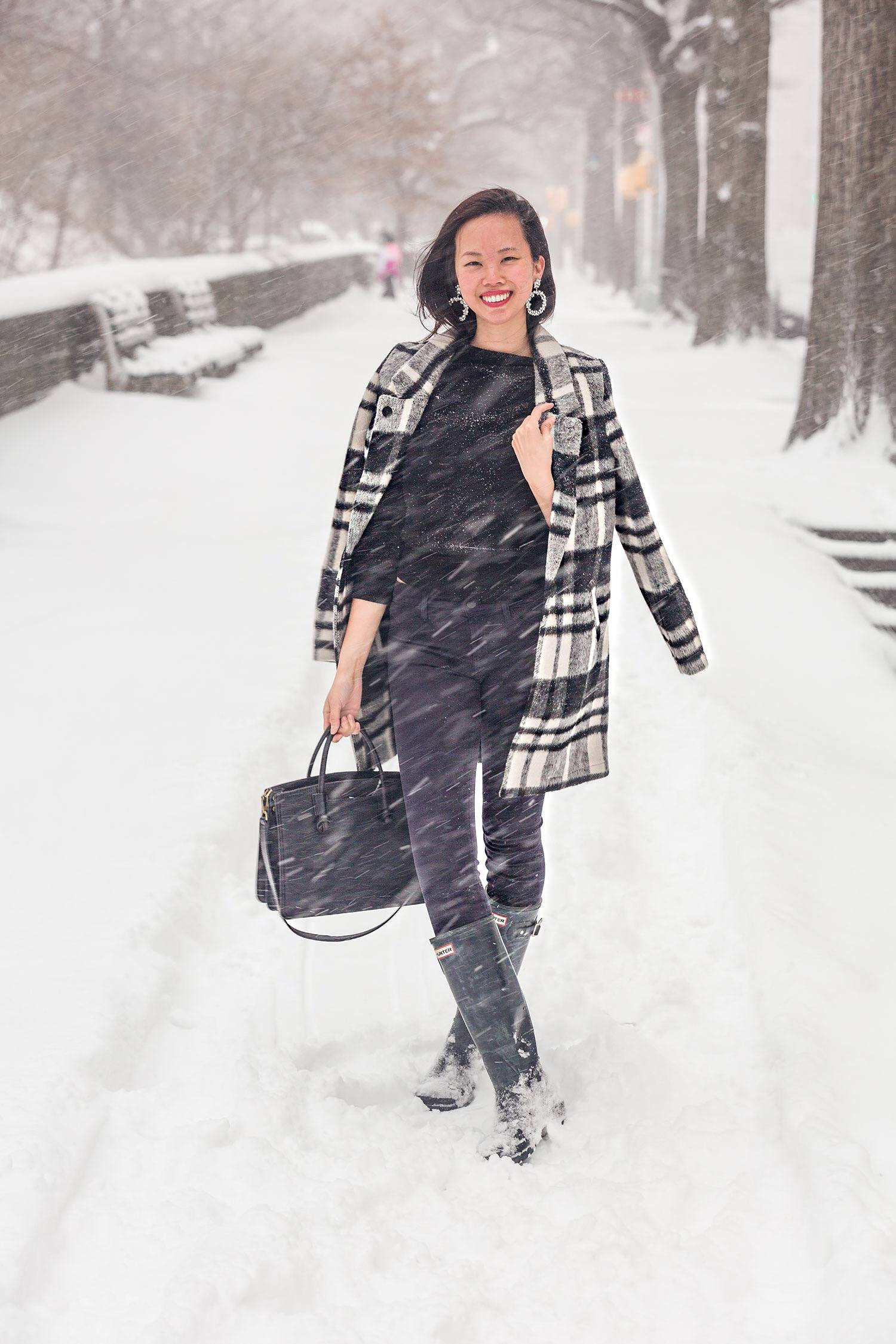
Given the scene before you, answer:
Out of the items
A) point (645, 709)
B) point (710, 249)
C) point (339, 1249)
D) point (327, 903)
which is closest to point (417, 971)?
point (327, 903)

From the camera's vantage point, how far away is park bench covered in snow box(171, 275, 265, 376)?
13.7 m

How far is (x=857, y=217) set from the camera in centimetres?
841

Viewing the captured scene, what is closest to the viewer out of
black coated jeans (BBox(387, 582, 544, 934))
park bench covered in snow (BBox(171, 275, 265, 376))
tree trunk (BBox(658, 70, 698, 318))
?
black coated jeans (BBox(387, 582, 544, 934))

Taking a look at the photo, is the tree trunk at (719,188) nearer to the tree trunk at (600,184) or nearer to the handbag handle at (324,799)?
the handbag handle at (324,799)

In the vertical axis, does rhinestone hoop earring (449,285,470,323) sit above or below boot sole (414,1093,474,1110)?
above

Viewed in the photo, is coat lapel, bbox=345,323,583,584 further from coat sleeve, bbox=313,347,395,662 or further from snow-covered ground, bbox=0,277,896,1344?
snow-covered ground, bbox=0,277,896,1344

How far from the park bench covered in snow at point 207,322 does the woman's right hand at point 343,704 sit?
11039 millimetres

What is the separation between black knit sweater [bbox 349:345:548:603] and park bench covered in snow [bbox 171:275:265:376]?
1109 cm

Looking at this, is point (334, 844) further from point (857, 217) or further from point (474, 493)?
point (857, 217)

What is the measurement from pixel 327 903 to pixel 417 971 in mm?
917

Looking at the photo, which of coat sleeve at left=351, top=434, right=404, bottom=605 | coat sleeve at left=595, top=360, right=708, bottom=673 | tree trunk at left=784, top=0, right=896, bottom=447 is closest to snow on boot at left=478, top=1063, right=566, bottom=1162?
coat sleeve at left=595, top=360, right=708, bottom=673

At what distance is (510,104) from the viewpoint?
46.5 metres

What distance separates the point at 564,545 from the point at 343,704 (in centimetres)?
59

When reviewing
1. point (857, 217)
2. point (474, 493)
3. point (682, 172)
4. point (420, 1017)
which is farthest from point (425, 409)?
point (682, 172)
